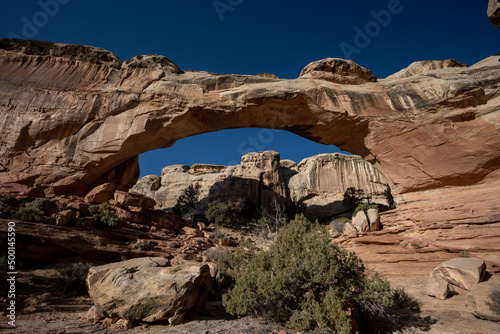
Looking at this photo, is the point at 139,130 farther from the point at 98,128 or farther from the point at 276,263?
the point at 276,263

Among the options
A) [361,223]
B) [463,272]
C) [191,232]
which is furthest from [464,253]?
[191,232]

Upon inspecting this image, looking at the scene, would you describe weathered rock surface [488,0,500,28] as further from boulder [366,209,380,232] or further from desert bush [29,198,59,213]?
desert bush [29,198,59,213]

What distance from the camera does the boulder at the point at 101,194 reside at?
12.6 meters

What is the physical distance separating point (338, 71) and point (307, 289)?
12462 millimetres

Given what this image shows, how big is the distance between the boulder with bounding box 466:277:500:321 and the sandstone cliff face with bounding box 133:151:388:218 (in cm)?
2158

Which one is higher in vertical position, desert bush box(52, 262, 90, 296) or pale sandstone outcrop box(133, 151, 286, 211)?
pale sandstone outcrop box(133, 151, 286, 211)

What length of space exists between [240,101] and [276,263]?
903 cm

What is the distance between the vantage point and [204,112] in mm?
12922

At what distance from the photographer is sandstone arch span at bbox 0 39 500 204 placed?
35.4 feet

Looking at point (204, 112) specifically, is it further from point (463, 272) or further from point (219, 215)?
point (463, 272)

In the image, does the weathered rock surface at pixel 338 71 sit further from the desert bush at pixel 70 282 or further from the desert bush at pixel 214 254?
the desert bush at pixel 70 282

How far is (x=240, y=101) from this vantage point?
1266 cm

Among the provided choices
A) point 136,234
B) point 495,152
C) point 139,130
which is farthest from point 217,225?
point 495,152

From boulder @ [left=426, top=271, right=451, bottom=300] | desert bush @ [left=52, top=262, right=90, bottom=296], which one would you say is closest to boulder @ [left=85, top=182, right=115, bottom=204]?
desert bush @ [left=52, top=262, right=90, bottom=296]
